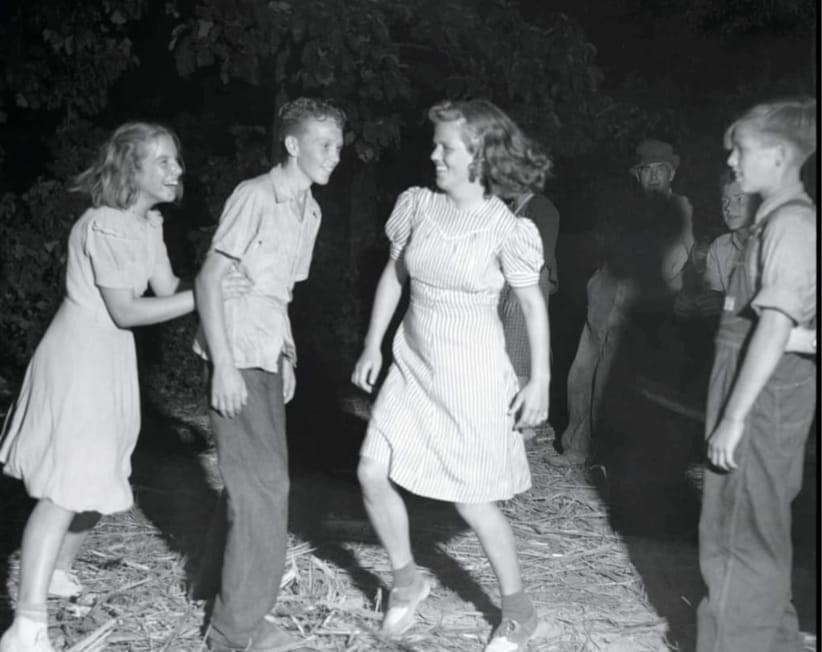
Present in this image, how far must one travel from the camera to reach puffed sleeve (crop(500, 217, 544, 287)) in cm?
400

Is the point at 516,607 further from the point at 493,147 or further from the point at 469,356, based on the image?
the point at 493,147

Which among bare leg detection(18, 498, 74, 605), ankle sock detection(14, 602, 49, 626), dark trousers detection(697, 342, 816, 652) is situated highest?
dark trousers detection(697, 342, 816, 652)

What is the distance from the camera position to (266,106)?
Result: 9.52 m

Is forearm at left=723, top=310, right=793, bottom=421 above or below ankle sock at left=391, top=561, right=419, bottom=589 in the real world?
above

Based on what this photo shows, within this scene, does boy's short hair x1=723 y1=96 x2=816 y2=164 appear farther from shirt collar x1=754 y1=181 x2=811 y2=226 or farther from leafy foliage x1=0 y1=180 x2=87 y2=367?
leafy foliage x1=0 y1=180 x2=87 y2=367

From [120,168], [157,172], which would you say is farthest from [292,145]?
[120,168]

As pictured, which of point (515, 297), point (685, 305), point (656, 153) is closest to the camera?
point (515, 297)

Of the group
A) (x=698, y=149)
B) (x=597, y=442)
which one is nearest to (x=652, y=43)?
(x=698, y=149)

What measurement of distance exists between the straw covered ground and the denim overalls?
28.2 inches

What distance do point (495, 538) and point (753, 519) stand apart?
0.89 m

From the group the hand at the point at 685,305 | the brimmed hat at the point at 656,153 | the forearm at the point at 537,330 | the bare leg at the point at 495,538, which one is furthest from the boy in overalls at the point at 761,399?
the brimmed hat at the point at 656,153

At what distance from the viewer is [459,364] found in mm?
4082

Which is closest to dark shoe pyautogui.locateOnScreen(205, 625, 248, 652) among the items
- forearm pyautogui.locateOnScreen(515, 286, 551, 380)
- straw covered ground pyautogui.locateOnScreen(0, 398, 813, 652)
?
straw covered ground pyautogui.locateOnScreen(0, 398, 813, 652)

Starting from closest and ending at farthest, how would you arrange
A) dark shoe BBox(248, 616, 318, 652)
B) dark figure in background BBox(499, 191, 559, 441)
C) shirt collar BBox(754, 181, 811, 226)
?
shirt collar BBox(754, 181, 811, 226) → dark shoe BBox(248, 616, 318, 652) → dark figure in background BBox(499, 191, 559, 441)
